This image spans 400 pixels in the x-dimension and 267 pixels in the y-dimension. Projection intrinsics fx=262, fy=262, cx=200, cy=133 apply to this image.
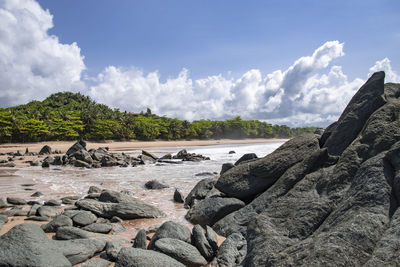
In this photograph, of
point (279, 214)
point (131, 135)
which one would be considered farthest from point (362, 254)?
point (131, 135)

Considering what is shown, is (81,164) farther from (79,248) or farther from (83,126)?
(83,126)

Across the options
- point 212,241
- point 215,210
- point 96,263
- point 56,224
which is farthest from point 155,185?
point 96,263

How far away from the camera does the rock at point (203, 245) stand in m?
5.72

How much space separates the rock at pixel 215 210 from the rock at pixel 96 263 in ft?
11.7

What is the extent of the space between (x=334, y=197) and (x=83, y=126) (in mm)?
64876

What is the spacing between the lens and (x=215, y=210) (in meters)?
8.16

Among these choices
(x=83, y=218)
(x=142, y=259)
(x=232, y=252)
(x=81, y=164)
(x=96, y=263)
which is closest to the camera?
(x=142, y=259)

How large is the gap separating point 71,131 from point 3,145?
1257cm

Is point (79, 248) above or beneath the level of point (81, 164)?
above

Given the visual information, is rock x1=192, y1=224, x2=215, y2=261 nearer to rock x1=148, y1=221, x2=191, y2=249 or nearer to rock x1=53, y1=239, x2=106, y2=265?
rock x1=148, y1=221, x2=191, y2=249

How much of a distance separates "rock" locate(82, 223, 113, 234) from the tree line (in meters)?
52.8

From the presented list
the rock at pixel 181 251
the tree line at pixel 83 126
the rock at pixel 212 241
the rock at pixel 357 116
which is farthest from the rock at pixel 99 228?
the tree line at pixel 83 126

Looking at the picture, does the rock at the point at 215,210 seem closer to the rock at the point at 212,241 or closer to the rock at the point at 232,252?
the rock at the point at 212,241

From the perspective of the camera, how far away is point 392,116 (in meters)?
6.64
